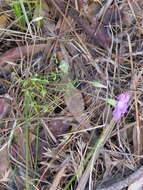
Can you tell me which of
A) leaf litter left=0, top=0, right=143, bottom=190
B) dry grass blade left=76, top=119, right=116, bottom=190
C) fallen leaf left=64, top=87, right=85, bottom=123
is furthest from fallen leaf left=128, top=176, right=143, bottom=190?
fallen leaf left=64, top=87, right=85, bottom=123

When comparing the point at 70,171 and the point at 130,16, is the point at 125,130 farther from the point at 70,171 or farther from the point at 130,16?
the point at 130,16

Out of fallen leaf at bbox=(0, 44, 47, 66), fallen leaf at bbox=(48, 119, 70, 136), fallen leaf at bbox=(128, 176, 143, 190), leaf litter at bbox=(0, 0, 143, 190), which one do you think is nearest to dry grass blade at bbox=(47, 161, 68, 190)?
leaf litter at bbox=(0, 0, 143, 190)

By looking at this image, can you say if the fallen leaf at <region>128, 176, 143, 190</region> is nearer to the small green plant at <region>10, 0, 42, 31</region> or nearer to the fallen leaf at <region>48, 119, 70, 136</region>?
the fallen leaf at <region>48, 119, 70, 136</region>

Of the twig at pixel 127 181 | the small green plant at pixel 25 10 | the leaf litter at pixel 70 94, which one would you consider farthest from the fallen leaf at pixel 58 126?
the small green plant at pixel 25 10

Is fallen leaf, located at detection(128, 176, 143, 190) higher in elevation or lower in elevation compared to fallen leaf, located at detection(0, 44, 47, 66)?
lower

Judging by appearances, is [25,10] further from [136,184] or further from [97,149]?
[136,184]

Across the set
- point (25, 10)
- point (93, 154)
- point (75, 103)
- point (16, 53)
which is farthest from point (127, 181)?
point (25, 10)

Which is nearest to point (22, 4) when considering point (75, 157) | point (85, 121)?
point (85, 121)

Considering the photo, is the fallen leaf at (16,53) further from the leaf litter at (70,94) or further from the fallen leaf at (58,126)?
the fallen leaf at (58,126)

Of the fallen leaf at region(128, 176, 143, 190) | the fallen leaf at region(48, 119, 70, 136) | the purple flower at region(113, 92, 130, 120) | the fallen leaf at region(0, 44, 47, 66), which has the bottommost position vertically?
the fallen leaf at region(128, 176, 143, 190)
